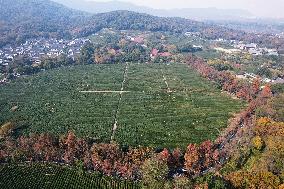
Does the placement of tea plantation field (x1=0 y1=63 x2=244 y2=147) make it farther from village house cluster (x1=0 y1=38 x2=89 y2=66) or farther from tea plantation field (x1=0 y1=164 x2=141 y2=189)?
village house cluster (x1=0 y1=38 x2=89 y2=66)

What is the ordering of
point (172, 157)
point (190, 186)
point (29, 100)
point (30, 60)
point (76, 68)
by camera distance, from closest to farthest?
point (190, 186) → point (172, 157) → point (29, 100) → point (76, 68) → point (30, 60)

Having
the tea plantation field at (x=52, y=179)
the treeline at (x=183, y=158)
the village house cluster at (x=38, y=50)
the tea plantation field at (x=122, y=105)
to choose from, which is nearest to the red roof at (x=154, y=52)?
the tea plantation field at (x=122, y=105)

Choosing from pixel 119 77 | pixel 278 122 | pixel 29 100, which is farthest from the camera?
pixel 119 77

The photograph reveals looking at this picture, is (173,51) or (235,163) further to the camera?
(173,51)

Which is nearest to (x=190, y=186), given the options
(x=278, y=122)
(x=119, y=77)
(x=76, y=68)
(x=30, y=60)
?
(x=278, y=122)

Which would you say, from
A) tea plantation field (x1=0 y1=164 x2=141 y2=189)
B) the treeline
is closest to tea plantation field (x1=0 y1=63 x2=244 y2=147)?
the treeline

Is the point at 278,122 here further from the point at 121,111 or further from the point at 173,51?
the point at 173,51
